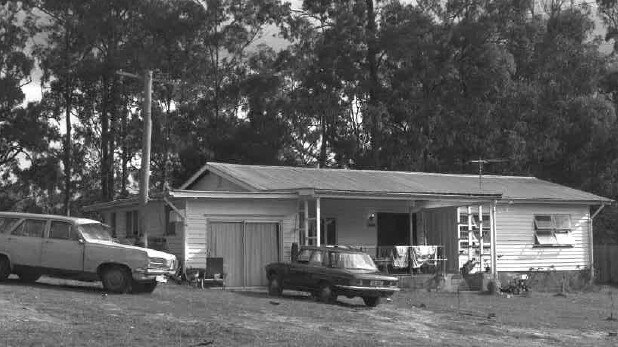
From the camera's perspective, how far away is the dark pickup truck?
67.7 ft

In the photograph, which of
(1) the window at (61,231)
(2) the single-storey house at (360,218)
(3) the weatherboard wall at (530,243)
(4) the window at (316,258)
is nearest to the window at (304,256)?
(4) the window at (316,258)

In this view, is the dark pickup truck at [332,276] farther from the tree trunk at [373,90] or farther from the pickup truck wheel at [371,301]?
the tree trunk at [373,90]

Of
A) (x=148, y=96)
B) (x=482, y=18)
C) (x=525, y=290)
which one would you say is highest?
(x=482, y=18)

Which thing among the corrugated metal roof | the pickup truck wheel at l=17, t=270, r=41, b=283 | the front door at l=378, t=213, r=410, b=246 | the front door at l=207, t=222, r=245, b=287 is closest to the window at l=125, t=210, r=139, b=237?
the corrugated metal roof

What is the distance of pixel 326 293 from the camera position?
20.9 meters

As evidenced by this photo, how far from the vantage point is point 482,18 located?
137ft

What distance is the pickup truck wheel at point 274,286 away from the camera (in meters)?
22.1

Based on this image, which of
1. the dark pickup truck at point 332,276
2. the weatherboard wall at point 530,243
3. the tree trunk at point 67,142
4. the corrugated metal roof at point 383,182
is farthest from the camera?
the tree trunk at point 67,142

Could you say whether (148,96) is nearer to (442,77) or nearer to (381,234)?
(381,234)

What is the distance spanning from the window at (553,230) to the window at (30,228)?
18.5 meters

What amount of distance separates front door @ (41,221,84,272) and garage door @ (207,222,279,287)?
519 cm

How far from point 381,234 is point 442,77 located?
15050 mm

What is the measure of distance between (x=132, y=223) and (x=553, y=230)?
15.5 meters

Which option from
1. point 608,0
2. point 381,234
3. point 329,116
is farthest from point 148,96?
point 608,0
